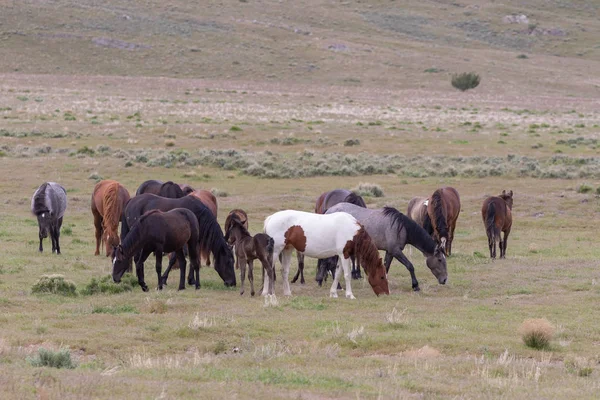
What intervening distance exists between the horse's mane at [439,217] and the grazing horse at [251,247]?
16.7ft

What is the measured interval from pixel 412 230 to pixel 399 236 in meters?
0.27

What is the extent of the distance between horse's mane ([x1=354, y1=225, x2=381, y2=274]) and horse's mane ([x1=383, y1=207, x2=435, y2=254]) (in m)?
1.11

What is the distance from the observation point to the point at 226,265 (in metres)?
15.6

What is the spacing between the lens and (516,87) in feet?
298

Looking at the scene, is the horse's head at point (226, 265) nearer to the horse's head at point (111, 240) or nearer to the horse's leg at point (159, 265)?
the horse's leg at point (159, 265)

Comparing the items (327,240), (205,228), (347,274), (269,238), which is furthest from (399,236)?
(205,228)

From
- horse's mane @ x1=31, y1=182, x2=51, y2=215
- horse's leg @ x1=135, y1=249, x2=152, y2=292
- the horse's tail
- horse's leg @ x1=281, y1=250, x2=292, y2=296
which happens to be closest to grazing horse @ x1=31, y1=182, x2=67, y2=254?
horse's mane @ x1=31, y1=182, x2=51, y2=215

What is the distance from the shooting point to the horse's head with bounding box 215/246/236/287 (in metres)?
15.6

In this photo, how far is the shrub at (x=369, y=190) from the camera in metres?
28.8

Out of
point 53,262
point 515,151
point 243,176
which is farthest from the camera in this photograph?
point 515,151

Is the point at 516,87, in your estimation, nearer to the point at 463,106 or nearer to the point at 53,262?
the point at 463,106

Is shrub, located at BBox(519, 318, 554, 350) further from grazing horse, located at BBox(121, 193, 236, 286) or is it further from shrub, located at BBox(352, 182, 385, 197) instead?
shrub, located at BBox(352, 182, 385, 197)

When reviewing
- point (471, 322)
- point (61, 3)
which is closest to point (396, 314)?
point (471, 322)

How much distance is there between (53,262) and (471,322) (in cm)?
915
